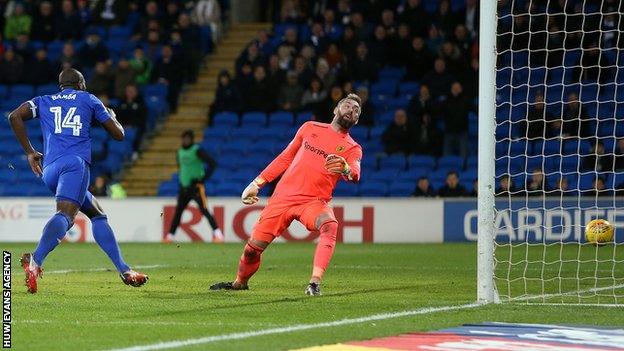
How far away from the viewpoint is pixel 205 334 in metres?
8.11

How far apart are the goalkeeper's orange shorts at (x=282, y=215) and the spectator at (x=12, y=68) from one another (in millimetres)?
17085

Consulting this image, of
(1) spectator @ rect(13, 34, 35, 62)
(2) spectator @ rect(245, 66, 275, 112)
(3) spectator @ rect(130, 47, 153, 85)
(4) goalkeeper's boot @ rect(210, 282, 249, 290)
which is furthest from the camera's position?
(1) spectator @ rect(13, 34, 35, 62)

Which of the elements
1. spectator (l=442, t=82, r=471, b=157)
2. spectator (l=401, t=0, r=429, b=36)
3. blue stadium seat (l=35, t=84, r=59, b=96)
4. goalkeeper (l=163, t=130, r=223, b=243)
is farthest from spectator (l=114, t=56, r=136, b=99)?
spectator (l=442, t=82, r=471, b=157)

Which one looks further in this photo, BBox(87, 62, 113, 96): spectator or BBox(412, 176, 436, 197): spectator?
BBox(87, 62, 113, 96): spectator

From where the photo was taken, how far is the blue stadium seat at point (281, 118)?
25.1 metres

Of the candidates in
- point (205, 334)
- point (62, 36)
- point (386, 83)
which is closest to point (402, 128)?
point (386, 83)

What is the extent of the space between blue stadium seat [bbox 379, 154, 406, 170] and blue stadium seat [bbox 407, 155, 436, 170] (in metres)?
0.13

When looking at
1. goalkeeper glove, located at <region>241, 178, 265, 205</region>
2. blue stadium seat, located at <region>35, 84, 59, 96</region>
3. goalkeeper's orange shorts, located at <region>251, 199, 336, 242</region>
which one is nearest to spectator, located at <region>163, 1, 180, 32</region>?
blue stadium seat, located at <region>35, 84, 59, 96</region>

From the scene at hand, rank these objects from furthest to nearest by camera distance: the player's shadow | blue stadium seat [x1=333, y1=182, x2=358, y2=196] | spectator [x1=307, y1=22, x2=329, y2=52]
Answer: spectator [x1=307, y1=22, x2=329, y2=52], blue stadium seat [x1=333, y1=182, x2=358, y2=196], the player's shadow

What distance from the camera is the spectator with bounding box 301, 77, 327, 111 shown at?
24.5 meters

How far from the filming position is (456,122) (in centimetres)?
2325

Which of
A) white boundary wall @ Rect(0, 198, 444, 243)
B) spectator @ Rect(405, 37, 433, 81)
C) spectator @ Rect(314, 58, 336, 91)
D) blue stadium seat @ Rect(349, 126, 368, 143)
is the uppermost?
spectator @ Rect(405, 37, 433, 81)

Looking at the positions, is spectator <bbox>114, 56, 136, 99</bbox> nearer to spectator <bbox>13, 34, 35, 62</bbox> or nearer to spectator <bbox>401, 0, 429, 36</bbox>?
spectator <bbox>13, 34, 35, 62</bbox>

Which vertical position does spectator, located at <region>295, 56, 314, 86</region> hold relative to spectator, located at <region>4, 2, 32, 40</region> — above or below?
below
